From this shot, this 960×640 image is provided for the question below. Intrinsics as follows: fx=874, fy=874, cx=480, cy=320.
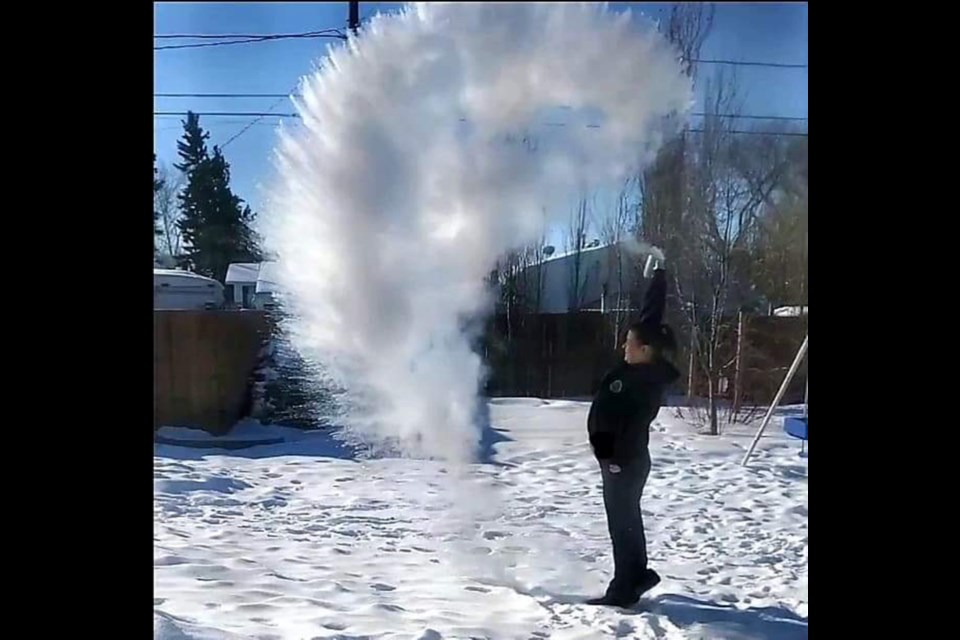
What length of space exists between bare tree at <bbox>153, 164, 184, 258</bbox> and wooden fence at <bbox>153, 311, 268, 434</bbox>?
0.12 meters

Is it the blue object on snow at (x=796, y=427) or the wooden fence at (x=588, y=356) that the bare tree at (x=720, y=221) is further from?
the blue object on snow at (x=796, y=427)

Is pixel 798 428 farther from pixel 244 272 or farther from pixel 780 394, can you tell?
pixel 244 272

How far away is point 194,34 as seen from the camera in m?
1.53

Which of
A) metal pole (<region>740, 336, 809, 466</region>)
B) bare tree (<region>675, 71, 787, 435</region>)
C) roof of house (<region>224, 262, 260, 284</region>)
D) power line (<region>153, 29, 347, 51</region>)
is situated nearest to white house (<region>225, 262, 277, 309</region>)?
roof of house (<region>224, 262, 260, 284</region>)

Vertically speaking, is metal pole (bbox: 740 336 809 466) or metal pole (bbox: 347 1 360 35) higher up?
metal pole (bbox: 347 1 360 35)

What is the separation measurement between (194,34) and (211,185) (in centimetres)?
26

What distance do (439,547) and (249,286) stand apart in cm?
62

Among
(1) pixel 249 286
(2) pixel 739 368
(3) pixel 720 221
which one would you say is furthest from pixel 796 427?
(1) pixel 249 286

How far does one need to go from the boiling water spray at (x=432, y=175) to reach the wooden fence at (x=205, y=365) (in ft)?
0.33

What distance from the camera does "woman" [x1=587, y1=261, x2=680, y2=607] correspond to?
1.73 meters

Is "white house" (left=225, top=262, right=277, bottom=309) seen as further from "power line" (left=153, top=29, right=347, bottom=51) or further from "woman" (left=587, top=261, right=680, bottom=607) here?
"woman" (left=587, top=261, right=680, bottom=607)
